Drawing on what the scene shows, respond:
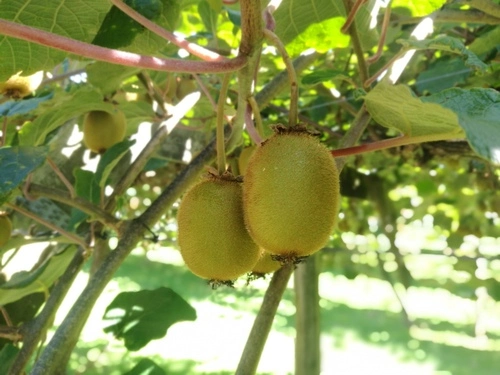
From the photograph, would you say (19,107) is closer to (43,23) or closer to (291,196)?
(43,23)

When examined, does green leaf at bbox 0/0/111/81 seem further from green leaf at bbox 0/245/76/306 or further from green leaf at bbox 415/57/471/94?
green leaf at bbox 415/57/471/94

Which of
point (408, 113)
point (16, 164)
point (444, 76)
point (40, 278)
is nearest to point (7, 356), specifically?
point (40, 278)

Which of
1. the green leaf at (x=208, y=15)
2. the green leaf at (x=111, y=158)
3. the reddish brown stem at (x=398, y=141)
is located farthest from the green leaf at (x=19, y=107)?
the reddish brown stem at (x=398, y=141)

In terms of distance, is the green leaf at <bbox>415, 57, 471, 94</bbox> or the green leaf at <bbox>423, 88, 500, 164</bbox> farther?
the green leaf at <bbox>415, 57, 471, 94</bbox>

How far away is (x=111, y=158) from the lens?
1.22 metres

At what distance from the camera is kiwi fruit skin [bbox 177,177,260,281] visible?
29.1 inches

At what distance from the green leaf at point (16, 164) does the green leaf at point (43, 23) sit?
13 cm

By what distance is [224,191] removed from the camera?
0.77m

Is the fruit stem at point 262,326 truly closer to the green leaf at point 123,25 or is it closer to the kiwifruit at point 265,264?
the kiwifruit at point 265,264

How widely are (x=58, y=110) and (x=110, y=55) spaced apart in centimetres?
69

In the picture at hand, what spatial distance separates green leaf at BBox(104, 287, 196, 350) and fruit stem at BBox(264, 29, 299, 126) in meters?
0.71

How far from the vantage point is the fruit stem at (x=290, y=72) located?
630mm

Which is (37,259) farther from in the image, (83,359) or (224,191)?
(83,359)

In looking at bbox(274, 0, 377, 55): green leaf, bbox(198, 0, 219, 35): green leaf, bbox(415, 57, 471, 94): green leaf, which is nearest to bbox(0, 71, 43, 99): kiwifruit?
bbox(274, 0, 377, 55): green leaf
